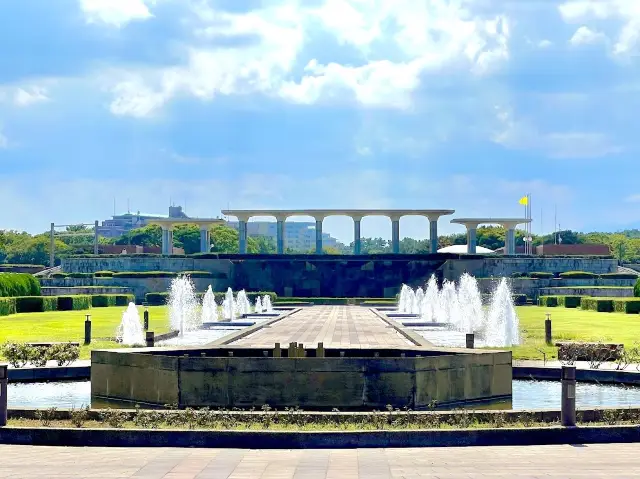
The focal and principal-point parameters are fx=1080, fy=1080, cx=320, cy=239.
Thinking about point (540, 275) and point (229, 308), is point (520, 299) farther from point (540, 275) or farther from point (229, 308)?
point (229, 308)

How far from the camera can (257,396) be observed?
17625 mm

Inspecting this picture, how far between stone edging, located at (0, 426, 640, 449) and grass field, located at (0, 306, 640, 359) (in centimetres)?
1429

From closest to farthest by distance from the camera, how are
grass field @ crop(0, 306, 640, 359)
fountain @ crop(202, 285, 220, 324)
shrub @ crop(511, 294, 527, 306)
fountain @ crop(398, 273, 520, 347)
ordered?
grass field @ crop(0, 306, 640, 359) → fountain @ crop(398, 273, 520, 347) → fountain @ crop(202, 285, 220, 324) → shrub @ crop(511, 294, 527, 306)

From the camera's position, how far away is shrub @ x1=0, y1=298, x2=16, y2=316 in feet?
171

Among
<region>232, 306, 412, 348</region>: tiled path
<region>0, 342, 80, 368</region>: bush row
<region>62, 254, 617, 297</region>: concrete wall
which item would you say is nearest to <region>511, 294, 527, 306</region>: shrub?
<region>62, 254, 617, 297</region>: concrete wall

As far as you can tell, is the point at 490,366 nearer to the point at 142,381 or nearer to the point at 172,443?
the point at 142,381

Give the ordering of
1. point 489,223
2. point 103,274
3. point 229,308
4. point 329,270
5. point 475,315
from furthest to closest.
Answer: point 489,223 < point 329,270 < point 103,274 < point 229,308 < point 475,315

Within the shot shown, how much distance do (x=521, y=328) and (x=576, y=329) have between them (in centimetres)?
210

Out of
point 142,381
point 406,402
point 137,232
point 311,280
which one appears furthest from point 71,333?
point 137,232

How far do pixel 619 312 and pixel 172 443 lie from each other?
146ft

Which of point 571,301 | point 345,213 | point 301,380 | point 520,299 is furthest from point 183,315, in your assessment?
point 345,213

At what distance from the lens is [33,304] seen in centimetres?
5656

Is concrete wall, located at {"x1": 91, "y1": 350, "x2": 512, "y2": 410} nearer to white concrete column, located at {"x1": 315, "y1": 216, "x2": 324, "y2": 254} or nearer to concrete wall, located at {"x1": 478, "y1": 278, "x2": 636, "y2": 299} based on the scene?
concrete wall, located at {"x1": 478, "y1": 278, "x2": 636, "y2": 299}

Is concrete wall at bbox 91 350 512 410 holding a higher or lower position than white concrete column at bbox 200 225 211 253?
lower
